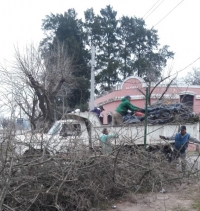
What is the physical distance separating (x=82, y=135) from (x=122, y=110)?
3.18m

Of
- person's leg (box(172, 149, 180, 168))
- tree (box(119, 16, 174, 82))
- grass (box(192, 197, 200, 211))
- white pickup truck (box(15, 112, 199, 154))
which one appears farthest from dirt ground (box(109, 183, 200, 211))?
tree (box(119, 16, 174, 82))

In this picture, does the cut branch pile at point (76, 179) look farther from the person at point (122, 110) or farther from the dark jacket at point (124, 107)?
the dark jacket at point (124, 107)

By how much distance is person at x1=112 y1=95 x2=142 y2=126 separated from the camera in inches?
416

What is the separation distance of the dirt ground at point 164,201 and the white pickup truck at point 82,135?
3.90 ft

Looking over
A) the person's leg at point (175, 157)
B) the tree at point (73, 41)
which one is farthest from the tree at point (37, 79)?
the person's leg at point (175, 157)

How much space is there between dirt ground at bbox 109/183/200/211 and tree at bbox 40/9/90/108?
20.5 metres

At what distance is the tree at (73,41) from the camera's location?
93.2 feet

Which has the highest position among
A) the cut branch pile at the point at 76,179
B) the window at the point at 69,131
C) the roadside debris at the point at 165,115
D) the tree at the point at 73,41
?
the tree at the point at 73,41

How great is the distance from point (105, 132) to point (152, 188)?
2.26 meters

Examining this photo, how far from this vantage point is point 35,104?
19.1 meters

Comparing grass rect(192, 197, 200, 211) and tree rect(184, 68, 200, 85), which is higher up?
tree rect(184, 68, 200, 85)

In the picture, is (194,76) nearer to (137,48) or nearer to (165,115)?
(137,48)

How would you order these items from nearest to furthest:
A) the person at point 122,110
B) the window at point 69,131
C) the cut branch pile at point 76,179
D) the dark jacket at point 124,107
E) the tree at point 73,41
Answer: the cut branch pile at point 76,179
the window at point 69,131
the person at point 122,110
the dark jacket at point 124,107
the tree at point 73,41

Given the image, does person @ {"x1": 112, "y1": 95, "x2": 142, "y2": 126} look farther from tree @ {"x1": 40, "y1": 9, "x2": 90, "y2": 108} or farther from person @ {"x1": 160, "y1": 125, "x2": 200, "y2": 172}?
tree @ {"x1": 40, "y1": 9, "x2": 90, "y2": 108}
